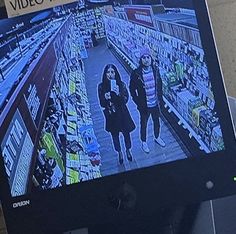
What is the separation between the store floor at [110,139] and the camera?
3.55 ft

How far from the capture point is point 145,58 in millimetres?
1090

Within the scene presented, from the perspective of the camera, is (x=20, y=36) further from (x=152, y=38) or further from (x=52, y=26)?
(x=152, y=38)

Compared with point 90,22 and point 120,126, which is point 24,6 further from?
point 120,126

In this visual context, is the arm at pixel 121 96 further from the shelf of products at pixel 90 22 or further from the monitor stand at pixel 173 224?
the monitor stand at pixel 173 224

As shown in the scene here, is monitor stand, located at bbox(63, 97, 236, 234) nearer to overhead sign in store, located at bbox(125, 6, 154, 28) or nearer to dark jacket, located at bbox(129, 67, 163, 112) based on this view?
dark jacket, located at bbox(129, 67, 163, 112)

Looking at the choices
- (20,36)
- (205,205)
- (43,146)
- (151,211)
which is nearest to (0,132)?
(43,146)

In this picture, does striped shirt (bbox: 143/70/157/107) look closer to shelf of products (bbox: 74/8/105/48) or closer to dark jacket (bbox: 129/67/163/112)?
dark jacket (bbox: 129/67/163/112)

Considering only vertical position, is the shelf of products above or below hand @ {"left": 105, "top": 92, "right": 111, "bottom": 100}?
above

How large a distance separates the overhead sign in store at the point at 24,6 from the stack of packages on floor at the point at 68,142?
12cm

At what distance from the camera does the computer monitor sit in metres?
1.07

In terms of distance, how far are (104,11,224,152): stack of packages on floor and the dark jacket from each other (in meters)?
0.01

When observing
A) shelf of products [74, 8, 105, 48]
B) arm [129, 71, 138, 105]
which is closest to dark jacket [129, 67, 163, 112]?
arm [129, 71, 138, 105]

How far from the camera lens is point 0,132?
1089mm

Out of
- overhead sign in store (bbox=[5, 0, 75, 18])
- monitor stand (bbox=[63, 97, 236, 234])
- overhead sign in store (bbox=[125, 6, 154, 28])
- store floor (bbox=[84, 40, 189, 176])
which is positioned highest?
overhead sign in store (bbox=[5, 0, 75, 18])
